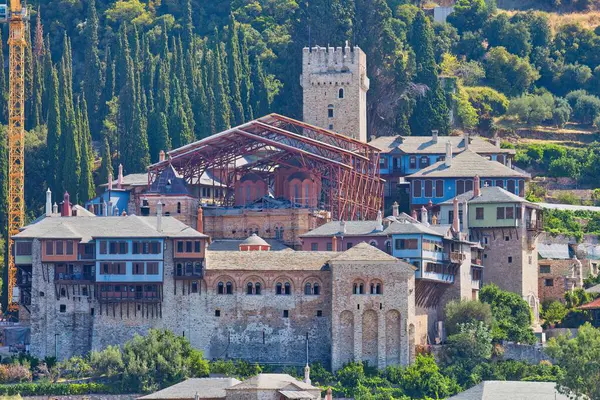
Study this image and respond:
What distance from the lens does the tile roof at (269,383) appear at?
4232 inches

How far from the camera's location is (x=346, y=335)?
386 ft

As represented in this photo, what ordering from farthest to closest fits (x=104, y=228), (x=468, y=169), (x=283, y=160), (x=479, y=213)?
(x=468, y=169) < (x=283, y=160) < (x=479, y=213) < (x=104, y=228)

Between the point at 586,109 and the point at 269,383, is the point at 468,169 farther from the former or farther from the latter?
the point at 269,383

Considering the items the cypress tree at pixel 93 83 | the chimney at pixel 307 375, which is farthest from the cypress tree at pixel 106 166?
the chimney at pixel 307 375

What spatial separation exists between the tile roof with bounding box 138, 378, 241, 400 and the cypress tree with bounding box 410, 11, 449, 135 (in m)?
42.4

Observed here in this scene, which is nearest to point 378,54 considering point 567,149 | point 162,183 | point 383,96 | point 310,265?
point 383,96

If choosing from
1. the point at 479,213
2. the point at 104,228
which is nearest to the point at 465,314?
the point at 479,213

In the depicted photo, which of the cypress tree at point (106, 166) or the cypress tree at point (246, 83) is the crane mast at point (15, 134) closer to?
the cypress tree at point (106, 166)

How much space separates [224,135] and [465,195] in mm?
14276

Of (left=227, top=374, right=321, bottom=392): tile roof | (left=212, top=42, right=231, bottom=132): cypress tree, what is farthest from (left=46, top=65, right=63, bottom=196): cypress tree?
(left=227, top=374, right=321, bottom=392): tile roof

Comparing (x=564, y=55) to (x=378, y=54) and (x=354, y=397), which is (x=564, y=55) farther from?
(x=354, y=397)

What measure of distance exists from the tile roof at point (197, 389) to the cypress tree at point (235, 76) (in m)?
40.6

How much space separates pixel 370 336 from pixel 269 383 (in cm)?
1115

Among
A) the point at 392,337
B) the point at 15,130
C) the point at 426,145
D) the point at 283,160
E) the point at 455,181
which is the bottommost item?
the point at 392,337
